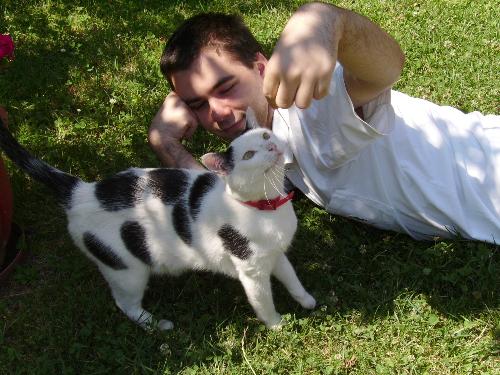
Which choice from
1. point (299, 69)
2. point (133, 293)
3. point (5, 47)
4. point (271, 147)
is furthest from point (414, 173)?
point (5, 47)

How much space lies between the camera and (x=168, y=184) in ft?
8.78

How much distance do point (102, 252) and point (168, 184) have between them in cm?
48

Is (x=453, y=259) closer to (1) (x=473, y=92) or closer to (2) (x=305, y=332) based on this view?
(2) (x=305, y=332)

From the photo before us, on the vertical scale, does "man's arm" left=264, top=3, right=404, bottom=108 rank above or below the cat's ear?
above

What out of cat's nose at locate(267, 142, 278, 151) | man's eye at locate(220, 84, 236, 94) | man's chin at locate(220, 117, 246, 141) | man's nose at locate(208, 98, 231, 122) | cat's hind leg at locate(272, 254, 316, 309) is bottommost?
cat's hind leg at locate(272, 254, 316, 309)

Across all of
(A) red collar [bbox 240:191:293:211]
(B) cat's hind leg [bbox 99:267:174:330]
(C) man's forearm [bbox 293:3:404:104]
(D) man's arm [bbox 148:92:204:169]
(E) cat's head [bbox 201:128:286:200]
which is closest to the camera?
(C) man's forearm [bbox 293:3:404:104]

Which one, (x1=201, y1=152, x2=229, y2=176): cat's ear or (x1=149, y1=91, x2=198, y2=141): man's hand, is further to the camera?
(x1=149, y1=91, x2=198, y2=141): man's hand

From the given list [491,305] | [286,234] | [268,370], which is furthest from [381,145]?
[268,370]

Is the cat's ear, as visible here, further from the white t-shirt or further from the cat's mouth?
the white t-shirt

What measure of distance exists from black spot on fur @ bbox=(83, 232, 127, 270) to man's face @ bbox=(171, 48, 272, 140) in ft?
3.06

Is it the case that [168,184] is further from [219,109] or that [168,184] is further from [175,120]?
[175,120]

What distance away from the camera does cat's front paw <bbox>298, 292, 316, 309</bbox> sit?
299cm

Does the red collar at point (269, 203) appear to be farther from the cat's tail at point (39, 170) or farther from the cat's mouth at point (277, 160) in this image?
the cat's tail at point (39, 170)

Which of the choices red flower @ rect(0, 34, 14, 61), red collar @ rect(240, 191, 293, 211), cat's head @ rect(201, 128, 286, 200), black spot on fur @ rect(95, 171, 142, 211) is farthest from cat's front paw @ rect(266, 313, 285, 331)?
red flower @ rect(0, 34, 14, 61)
